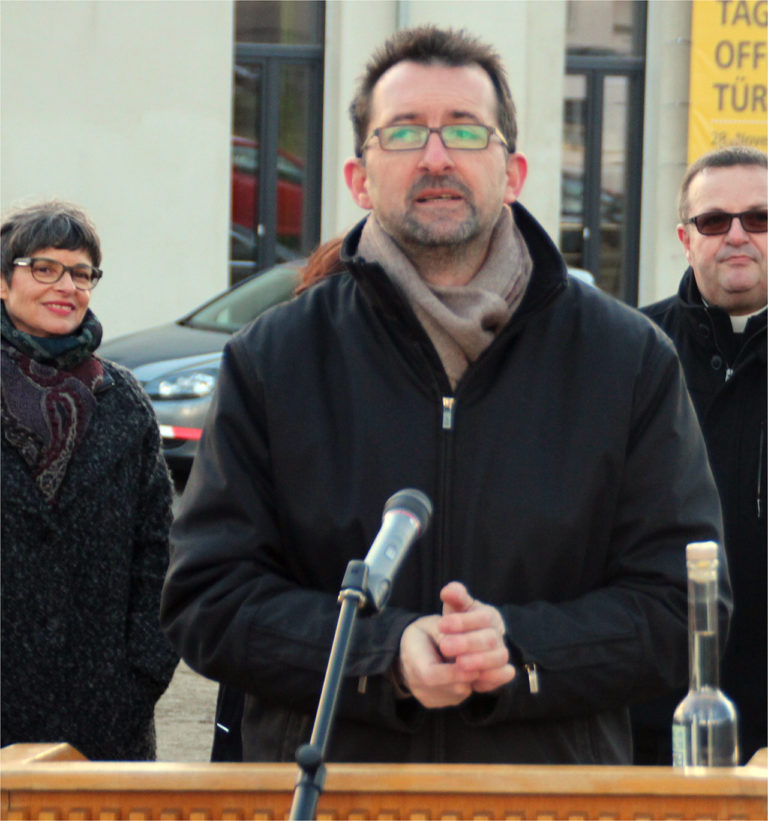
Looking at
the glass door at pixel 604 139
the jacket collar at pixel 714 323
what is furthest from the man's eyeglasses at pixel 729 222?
the glass door at pixel 604 139

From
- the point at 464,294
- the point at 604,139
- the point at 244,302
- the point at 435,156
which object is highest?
the point at 604,139

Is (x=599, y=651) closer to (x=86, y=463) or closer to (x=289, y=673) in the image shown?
(x=289, y=673)

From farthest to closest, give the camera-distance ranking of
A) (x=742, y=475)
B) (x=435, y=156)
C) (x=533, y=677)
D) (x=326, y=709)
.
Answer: (x=742, y=475)
(x=435, y=156)
(x=533, y=677)
(x=326, y=709)

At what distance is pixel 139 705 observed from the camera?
13.3ft

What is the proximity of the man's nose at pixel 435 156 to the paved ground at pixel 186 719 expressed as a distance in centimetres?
364

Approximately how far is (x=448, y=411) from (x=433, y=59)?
0.63 m

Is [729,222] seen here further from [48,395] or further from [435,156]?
[48,395]

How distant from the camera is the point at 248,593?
→ 8.09 feet

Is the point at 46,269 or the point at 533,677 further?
the point at 46,269

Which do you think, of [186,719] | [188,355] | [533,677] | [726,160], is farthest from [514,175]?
[188,355]

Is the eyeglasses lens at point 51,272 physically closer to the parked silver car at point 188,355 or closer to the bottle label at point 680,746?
the bottle label at point 680,746

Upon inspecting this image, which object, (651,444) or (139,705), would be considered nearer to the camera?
(651,444)

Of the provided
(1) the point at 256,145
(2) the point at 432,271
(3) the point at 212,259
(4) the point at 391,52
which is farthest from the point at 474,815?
(1) the point at 256,145

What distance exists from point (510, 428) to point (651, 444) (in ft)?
0.74
